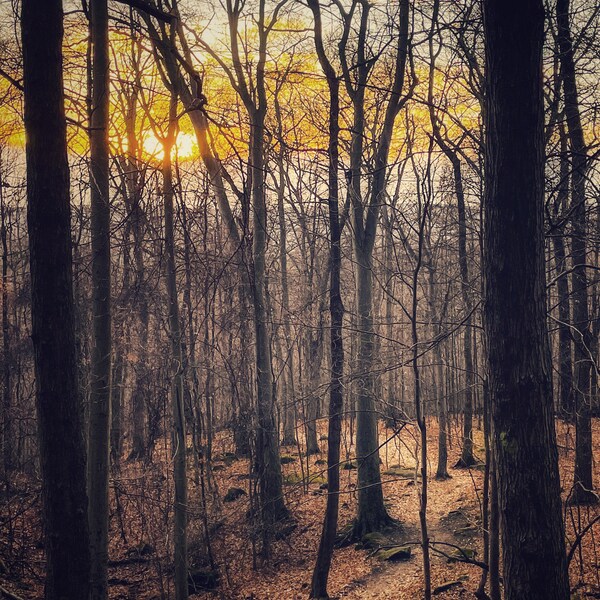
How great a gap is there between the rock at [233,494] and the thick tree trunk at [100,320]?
278 inches

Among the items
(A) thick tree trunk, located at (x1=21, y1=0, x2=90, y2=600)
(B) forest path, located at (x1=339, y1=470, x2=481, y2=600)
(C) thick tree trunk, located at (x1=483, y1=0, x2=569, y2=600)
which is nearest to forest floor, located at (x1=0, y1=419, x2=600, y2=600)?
(B) forest path, located at (x1=339, y1=470, x2=481, y2=600)

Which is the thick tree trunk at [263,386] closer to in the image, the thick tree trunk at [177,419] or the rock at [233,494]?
the rock at [233,494]

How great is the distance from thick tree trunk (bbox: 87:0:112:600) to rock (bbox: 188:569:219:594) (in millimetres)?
3999

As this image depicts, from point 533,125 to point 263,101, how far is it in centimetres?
967

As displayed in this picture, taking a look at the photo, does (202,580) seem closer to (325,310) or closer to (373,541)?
(373,541)

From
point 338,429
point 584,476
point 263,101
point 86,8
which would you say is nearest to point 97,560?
point 338,429

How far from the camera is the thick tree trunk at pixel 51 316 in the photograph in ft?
14.1

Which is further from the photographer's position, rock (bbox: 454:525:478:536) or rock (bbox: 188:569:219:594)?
rock (bbox: 454:525:478:536)

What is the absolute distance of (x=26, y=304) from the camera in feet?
54.4

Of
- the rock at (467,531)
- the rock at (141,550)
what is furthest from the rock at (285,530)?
the rock at (467,531)

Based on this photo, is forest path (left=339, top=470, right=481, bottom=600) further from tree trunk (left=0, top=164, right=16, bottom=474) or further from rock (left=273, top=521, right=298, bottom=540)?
tree trunk (left=0, top=164, right=16, bottom=474)

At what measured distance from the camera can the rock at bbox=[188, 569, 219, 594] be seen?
10023mm

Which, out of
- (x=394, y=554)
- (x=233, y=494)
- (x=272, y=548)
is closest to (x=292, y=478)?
(x=233, y=494)

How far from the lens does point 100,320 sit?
677cm
